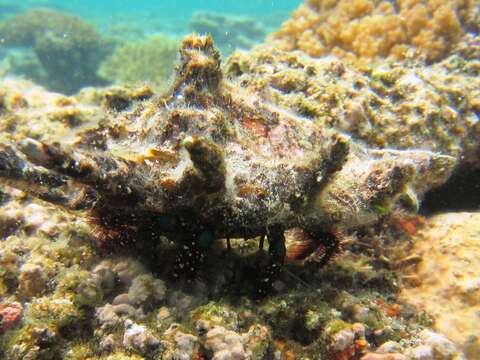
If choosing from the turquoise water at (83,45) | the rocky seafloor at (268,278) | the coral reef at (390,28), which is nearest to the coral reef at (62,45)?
the turquoise water at (83,45)

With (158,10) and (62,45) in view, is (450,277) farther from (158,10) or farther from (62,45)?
(158,10)

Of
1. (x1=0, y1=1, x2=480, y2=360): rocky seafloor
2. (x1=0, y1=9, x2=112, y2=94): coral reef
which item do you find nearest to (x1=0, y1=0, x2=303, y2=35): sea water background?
(x1=0, y1=9, x2=112, y2=94): coral reef

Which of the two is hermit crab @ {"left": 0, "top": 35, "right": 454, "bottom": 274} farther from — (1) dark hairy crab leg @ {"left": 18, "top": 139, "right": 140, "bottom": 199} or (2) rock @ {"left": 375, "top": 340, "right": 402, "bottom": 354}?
(2) rock @ {"left": 375, "top": 340, "right": 402, "bottom": 354}

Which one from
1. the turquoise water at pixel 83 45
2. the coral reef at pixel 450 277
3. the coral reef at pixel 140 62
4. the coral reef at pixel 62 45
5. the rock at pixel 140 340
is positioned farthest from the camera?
the coral reef at pixel 62 45

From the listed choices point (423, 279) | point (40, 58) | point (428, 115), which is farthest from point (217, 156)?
point (40, 58)

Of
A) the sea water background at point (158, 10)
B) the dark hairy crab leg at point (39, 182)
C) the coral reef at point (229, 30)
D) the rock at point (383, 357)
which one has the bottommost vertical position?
the rock at point (383, 357)

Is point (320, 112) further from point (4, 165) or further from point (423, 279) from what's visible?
point (4, 165)

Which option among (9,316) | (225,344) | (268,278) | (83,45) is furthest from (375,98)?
(83,45)

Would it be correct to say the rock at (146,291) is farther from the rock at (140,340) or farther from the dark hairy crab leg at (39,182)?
the dark hairy crab leg at (39,182)
